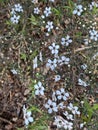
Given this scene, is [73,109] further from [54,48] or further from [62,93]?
→ [54,48]

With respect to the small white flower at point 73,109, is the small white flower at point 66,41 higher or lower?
higher

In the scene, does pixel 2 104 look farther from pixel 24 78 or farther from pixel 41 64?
pixel 41 64

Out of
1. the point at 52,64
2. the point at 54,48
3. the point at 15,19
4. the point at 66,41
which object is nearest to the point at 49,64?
the point at 52,64

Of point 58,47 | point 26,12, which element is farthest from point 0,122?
point 26,12

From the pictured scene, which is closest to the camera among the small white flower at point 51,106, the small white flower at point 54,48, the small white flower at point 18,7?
the small white flower at point 51,106

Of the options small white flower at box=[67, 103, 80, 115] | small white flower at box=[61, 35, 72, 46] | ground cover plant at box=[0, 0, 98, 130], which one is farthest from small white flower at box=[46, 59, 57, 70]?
small white flower at box=[67, 103, 80, 115]

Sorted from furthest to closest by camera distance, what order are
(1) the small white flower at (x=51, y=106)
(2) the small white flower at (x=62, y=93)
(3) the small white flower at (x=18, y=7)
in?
(3) the small white flower at (x=18, y=7) < (2) the small white flower at (x=62, y=93) < (1) the small white flower at (x=51, y=106)

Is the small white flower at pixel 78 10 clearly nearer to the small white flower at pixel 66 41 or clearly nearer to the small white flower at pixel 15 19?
the small white flower at pixel 66 41

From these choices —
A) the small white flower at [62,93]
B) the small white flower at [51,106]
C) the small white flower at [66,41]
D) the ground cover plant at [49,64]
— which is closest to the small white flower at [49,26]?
the ground cover plant at [49,64]
